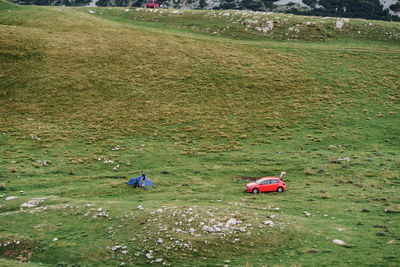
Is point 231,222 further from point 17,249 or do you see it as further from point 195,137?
point 195,137

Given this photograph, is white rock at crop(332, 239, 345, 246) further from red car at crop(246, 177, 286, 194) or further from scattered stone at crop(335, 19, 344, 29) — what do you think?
scattered stone at crop(335, 19, 344, 29)

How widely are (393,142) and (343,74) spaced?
26.7 meters

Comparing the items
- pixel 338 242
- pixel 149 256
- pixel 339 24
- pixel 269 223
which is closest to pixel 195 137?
pixel 269 223

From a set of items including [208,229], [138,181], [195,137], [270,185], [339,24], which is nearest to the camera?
[208,229]

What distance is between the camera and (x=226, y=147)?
44.8m

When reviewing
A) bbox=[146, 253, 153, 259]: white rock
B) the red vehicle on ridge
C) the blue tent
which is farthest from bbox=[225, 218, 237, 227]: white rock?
the blue tent

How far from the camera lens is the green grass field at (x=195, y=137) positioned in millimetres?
20688

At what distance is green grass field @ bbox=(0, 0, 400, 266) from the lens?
67.9ft

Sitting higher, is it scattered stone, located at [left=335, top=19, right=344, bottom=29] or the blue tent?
scattered stone, located at [left=335, top=19, right=344, bottom=29]

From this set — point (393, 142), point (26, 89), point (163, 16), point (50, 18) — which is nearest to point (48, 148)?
point (26, 89)

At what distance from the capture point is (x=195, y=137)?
47875 mm

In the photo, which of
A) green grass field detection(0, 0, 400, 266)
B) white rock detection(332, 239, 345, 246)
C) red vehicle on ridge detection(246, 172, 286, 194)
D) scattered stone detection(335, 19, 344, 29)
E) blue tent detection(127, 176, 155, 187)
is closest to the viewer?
white rock detection(332, 239, 345, 246)

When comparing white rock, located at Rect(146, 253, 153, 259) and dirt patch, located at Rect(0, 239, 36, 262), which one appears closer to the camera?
white rock, located at Rect(146, 253, 153, 259)

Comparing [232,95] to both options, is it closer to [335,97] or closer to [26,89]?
[335,97]
